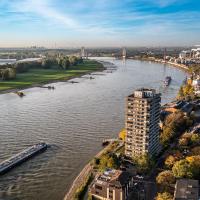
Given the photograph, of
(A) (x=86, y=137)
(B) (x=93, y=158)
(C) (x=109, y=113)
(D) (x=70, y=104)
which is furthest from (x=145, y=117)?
(D) (x=70, y=104)

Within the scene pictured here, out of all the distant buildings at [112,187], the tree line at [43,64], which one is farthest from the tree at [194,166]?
the tree line at [43,64]

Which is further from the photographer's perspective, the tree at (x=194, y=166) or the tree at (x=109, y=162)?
the tree at (x=109, y=162)

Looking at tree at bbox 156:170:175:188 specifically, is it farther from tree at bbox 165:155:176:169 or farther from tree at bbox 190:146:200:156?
tree at bbox 190:146:200:156

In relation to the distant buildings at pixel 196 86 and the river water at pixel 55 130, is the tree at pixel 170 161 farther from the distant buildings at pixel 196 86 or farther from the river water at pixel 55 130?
the distant buildings at pixel 196 86

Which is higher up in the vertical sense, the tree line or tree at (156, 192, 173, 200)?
the tree line

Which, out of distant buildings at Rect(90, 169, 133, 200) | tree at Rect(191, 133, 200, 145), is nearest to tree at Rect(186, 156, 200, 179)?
distant buildings at Rect(90, 169, 133, 200)

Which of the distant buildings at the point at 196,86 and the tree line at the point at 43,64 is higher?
the tree line at the point at 43,64
